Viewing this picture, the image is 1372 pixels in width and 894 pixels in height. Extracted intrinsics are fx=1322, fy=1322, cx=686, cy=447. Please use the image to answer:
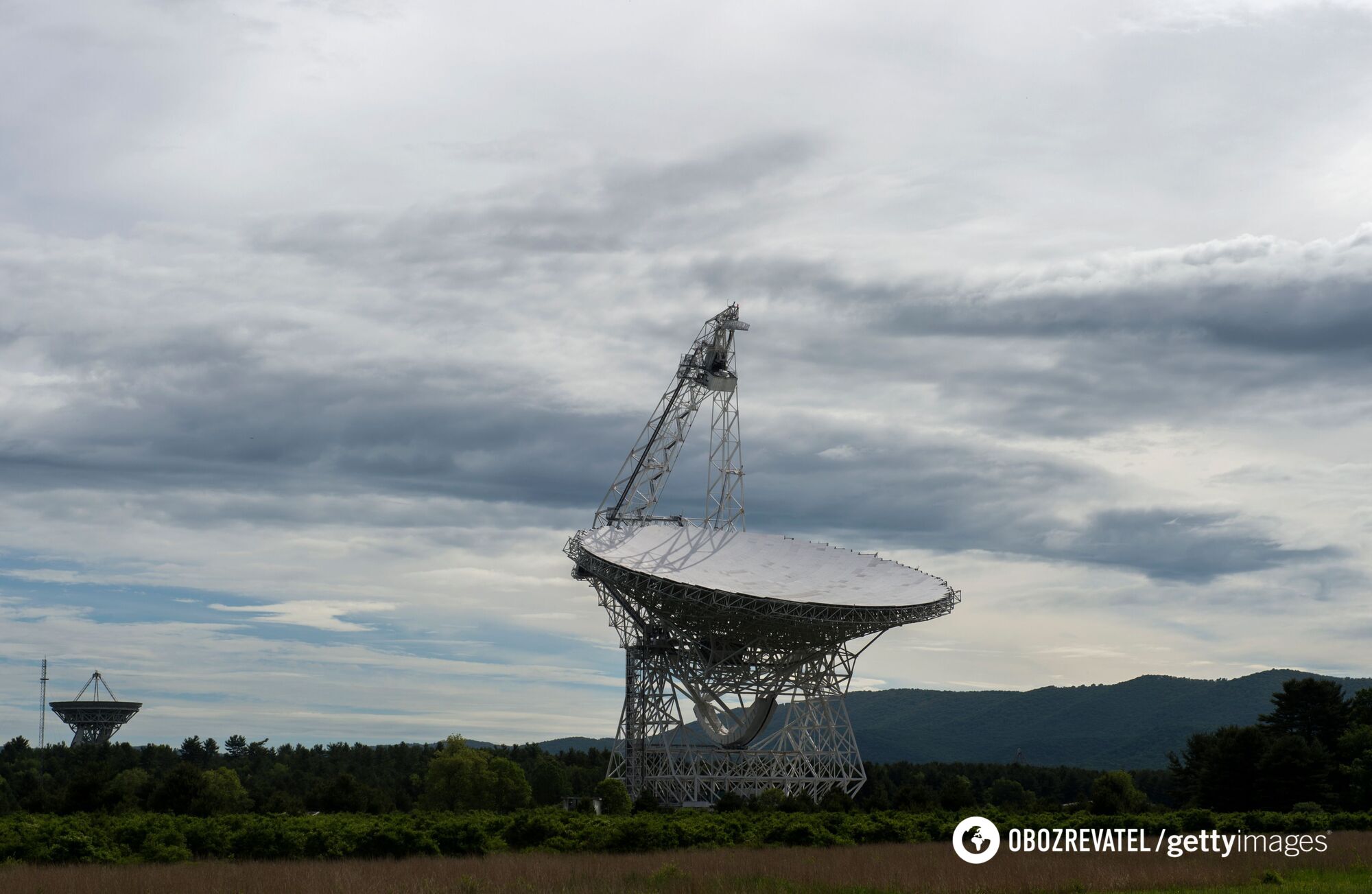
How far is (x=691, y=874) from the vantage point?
28.1m

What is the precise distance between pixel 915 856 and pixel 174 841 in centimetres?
1931

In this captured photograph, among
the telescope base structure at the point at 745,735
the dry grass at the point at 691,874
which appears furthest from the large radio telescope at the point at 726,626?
the dry grass at the point at 691,874

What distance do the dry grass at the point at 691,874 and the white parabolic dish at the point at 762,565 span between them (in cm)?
3008

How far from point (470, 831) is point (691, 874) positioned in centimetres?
1088

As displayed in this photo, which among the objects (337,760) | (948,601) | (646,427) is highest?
(646,427)

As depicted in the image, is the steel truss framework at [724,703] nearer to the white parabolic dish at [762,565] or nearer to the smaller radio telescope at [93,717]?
the white parabolic dish at [762,565]

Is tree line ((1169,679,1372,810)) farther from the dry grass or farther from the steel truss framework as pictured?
the dry grass

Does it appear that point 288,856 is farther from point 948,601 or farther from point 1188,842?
point 948,601

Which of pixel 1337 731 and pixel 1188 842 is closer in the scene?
pixel 1188 842

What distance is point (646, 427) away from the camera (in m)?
76.3

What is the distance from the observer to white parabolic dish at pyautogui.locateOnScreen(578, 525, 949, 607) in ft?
209

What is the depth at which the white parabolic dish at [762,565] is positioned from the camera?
209ft

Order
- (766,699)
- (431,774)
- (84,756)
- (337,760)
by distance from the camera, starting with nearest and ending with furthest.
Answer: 1. (766,699)
2. (431,774)
3. (84,756)
4. (337,760)

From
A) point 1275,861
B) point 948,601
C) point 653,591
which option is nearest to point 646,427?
point 653,591
